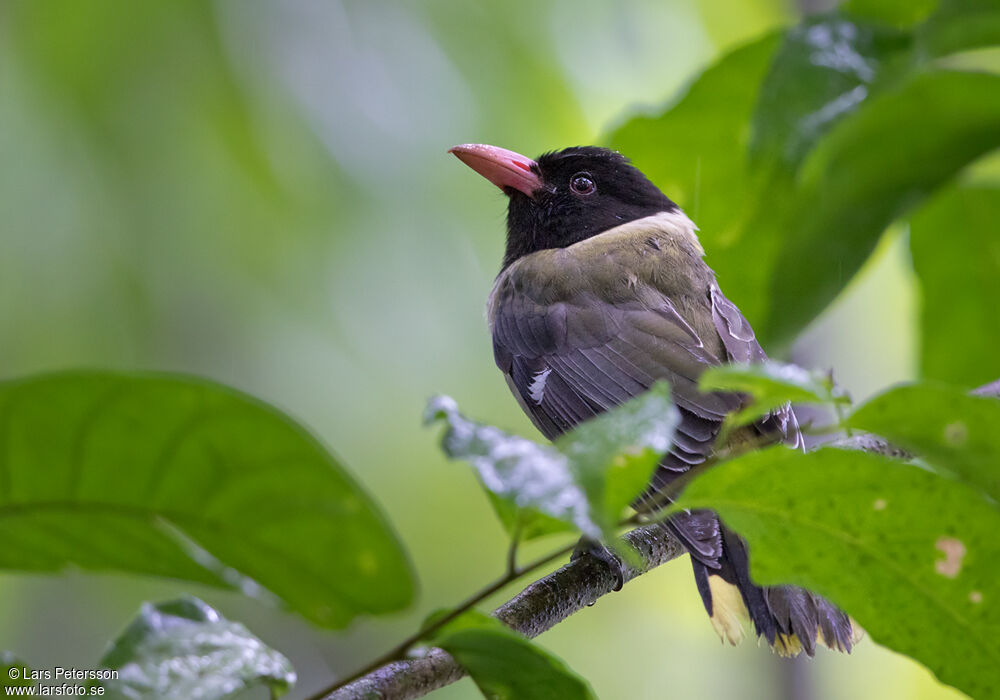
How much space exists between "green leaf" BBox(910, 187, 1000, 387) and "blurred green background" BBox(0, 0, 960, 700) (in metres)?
0.95

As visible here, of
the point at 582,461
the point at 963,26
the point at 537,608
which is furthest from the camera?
the point at 963,26

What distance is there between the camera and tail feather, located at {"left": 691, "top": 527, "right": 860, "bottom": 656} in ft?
6.01

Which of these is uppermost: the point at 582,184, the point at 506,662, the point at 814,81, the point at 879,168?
the point at 814,81

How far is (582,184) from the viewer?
3.23 meters

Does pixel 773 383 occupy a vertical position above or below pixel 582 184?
above

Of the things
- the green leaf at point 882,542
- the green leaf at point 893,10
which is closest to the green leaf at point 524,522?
the green leaf at point 882,542

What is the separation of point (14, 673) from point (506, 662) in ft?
1.59

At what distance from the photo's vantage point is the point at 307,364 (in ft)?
13.6

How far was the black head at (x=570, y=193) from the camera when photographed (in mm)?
3193

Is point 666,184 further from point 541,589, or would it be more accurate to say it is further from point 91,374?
point 91,374

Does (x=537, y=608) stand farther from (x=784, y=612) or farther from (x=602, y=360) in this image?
(x=602, y=360)

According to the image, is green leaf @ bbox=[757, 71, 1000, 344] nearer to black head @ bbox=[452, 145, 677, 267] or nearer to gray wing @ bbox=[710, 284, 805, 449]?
gray wing @ bbox=[710, 284, 805, 449]

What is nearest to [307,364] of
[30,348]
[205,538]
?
[30,348]

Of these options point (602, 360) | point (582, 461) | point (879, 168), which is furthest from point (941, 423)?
point (602, 360)
